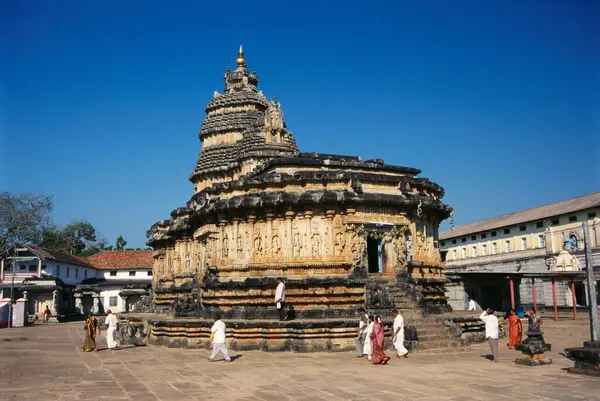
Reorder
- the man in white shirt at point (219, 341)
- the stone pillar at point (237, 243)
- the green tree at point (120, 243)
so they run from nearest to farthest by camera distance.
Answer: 1. the man in white shirt at point (219, 341)
2. the stone pillar at point (237, 243)
3. the green tree at point (120, 243)

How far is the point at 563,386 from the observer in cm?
1105

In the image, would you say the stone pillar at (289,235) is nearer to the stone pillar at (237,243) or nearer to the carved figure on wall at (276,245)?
the carved figure on wall at (276,245)

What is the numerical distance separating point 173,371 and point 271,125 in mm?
19917

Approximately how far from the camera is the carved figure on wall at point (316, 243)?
20.1 m

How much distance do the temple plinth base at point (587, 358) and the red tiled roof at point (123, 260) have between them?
5570 centimetres

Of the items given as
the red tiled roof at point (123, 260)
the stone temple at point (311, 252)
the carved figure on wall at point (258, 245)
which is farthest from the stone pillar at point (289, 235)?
the red tiled roof at point (123, 260)

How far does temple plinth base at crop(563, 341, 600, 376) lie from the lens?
39.1 feet

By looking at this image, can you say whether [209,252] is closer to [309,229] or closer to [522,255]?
[309,229]

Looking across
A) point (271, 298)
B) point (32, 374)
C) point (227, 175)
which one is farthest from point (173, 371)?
point (227, 175)

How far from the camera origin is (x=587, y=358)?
12.1 m

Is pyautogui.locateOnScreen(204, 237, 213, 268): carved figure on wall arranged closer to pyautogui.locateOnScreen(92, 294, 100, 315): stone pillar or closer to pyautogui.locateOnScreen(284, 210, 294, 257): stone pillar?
pyautogui.locateOnScreen(284, 210, 294, 257): stone pillar

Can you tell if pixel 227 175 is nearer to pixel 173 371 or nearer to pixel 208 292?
pixel 208 292

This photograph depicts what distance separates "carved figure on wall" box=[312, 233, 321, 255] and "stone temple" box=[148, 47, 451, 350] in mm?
36

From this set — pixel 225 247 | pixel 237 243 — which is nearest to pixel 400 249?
pixel 237 243
